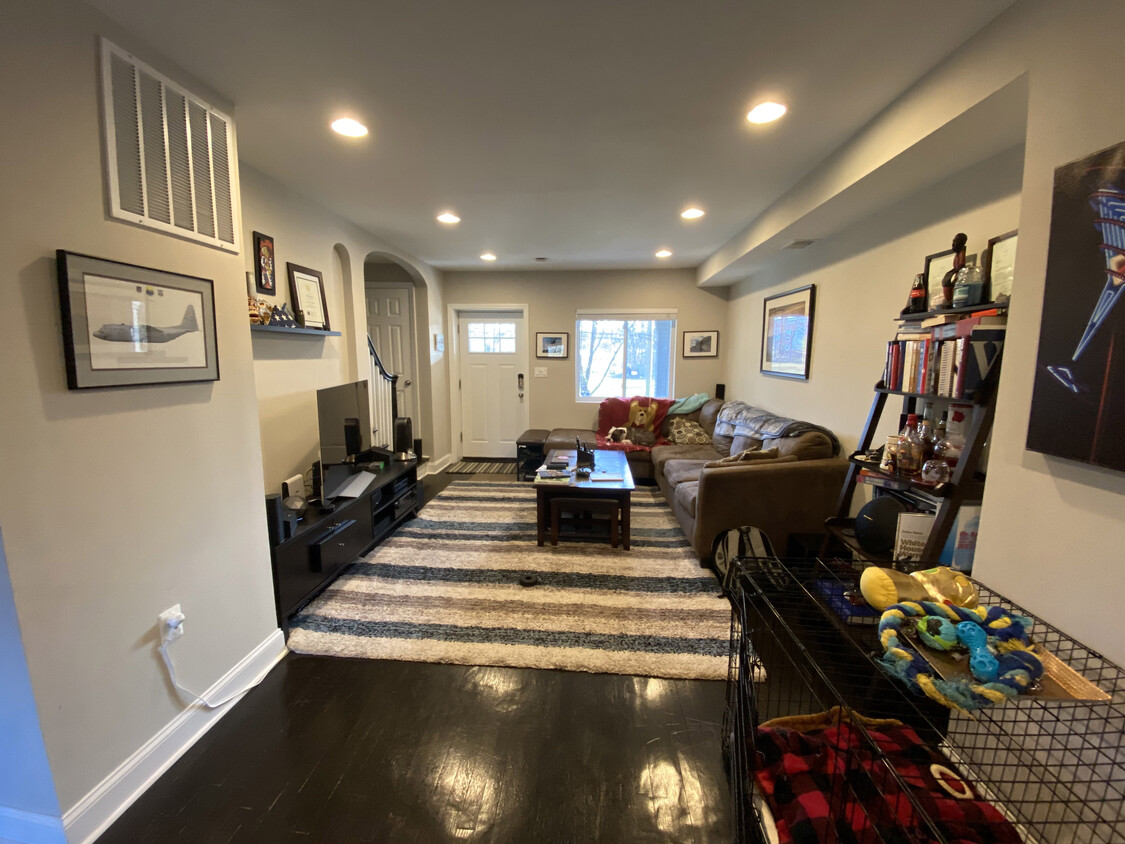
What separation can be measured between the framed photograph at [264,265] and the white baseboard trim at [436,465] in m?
2.82

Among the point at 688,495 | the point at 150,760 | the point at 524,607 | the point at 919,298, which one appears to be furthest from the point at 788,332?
the point at 150,760

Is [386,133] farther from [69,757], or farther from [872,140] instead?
[69,757]

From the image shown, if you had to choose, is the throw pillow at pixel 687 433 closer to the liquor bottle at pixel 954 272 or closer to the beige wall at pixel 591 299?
the beige wall at pixel 591 299

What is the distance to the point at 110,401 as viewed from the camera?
1334 mm

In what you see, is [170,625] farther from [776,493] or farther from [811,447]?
[811,447]

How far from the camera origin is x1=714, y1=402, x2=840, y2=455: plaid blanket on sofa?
3.03m

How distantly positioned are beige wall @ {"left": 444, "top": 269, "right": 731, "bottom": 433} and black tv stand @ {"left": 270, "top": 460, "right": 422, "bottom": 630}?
8.48 feet

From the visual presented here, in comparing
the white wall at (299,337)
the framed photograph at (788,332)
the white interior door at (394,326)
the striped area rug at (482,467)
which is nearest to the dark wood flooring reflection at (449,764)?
the white wall at (299,337)

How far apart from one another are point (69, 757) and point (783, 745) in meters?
1.99

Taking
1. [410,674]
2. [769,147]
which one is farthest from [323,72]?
[410,674]

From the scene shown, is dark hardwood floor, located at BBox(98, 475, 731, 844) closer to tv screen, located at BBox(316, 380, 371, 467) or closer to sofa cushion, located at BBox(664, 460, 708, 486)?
tv screen, located at BBox(316, 380, 371, 467)

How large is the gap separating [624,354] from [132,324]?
181 inches

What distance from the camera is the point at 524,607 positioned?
7.92ft

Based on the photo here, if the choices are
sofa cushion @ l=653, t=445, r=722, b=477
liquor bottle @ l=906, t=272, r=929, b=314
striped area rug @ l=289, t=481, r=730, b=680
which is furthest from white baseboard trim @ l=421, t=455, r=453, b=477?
liquor bottle @ l=906, t=272, r=929, b=314
